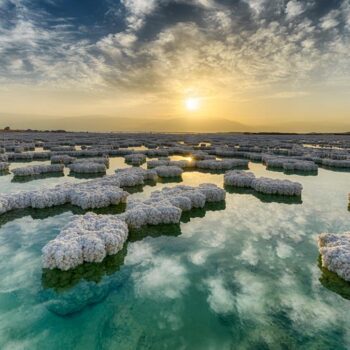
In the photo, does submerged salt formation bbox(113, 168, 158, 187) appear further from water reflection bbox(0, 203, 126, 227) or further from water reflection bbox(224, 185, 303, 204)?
water reflection bbox(224, 185, 303, 204)

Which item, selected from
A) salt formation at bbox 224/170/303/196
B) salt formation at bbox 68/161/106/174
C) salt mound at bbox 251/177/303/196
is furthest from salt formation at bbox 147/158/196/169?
salt mound at bbox 251/177/303/196

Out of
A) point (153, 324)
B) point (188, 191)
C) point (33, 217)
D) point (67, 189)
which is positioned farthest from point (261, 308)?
point (67, 189)

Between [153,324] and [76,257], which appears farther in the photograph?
[76,257]

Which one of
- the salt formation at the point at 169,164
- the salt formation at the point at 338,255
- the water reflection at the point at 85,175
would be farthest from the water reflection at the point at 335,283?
the salt formation at the point at 169,164

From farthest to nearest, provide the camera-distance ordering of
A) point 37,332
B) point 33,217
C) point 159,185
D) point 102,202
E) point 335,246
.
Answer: point 159,185
point 102,202
point 33,217
point 335,246
point 37,332

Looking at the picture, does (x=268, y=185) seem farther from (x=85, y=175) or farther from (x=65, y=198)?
(x=85, y=175)

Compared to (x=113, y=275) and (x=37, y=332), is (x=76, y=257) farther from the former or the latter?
(x=37, y=332)
